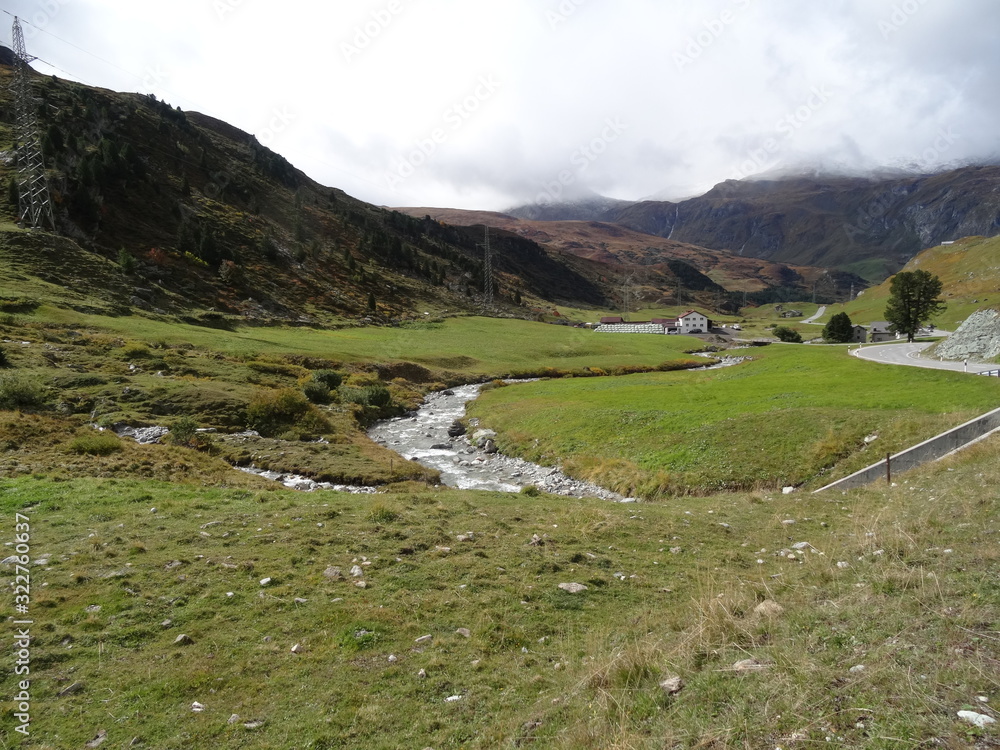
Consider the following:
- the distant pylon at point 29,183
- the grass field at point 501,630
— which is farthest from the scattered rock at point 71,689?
the distant pylon at point 29,183

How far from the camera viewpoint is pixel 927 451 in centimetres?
2159

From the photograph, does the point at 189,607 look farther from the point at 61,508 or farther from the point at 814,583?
the point at 814,583

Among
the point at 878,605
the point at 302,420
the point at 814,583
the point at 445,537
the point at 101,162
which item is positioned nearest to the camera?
the point at 878,605

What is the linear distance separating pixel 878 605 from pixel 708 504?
530 inches

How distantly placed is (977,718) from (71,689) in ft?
Answer: 36.9

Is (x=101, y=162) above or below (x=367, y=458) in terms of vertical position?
above

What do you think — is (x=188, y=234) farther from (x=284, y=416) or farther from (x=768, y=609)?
(x=768, y=609)

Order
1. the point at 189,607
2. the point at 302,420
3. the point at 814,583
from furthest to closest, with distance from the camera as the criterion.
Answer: the point at 302,420, the point at 189,607, the point at 814,583

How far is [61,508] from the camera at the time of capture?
48.7ft

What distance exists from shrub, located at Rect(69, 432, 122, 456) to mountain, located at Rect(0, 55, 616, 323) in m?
51.2

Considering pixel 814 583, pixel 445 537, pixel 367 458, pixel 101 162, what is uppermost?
pixel 101 162

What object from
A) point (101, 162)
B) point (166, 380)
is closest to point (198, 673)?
point (166, 380)

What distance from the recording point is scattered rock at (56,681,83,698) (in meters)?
7.29

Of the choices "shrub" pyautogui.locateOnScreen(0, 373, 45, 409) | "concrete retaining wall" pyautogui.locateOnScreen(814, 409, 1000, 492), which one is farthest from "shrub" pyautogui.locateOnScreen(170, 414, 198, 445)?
"concrete retaining wall" pyautogui.locateOnScreen(814, 409, 1000, 492)
